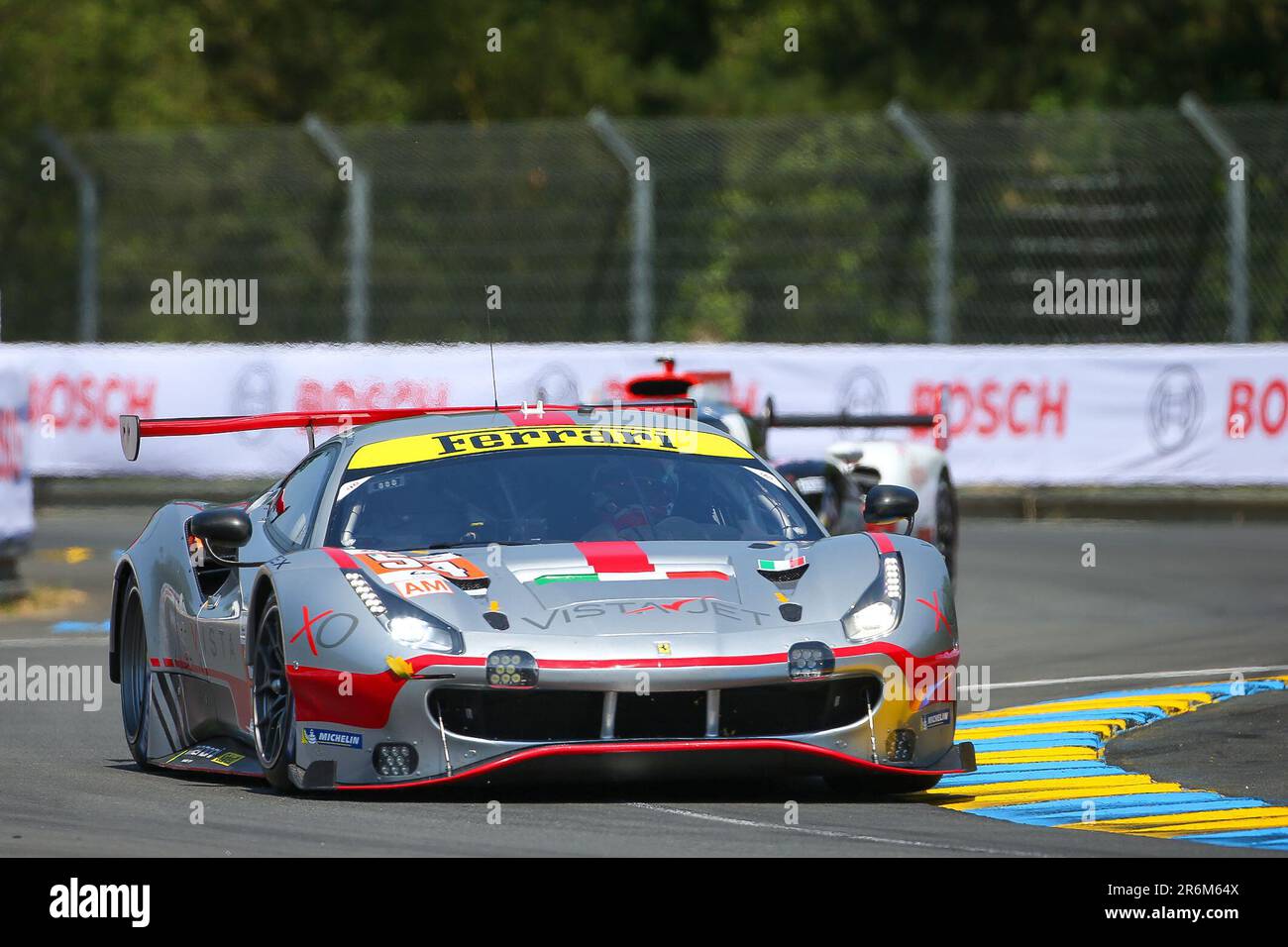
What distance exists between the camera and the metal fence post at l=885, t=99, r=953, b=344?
21531mm

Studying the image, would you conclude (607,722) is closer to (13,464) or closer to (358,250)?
(13,464)

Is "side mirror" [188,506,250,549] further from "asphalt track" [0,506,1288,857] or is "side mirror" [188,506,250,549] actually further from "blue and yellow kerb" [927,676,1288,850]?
"blue and yellow kerb" [927,676,1288,850]

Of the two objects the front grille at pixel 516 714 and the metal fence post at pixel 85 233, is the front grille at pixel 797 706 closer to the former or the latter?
the front grille at pixel 516 714

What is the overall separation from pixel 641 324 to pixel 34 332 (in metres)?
6.88

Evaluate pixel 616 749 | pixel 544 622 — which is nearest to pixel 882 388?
pixel 544 622

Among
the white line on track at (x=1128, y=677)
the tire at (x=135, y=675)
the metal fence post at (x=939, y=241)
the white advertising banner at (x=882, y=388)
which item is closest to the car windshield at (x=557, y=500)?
the tire at (x=135, y=675)

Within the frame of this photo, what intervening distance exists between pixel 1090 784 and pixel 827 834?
161 centimetres

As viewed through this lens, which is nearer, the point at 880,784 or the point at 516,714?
the point at 516,714

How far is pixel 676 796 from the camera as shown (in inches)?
290

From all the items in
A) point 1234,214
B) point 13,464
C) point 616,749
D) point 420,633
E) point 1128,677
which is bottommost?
point 1128,677

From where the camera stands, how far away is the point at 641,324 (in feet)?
72.7
